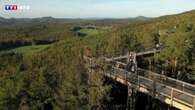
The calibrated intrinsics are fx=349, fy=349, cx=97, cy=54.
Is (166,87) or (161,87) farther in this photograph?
(161,87)

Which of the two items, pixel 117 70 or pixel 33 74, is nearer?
pixel 117 70

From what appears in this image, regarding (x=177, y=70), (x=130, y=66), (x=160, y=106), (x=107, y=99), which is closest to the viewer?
(x=107, y=99)

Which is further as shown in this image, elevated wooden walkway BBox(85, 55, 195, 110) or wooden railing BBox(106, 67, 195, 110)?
elevated wooden walkway BBox(85, 55, 195, 110)

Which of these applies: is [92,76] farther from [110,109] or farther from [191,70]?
[191,70]

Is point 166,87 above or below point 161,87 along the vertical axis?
above

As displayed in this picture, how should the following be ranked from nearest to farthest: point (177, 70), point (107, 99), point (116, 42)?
point (107, 99) < point (177, 70) < point (116, 42)

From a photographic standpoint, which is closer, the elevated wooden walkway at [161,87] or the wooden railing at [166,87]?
the wooden railing at [166,87]

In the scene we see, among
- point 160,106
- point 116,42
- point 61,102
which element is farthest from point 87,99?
point 116,42

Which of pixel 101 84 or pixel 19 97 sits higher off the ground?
pixel 101 84

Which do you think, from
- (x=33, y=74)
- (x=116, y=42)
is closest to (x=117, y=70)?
(x=33, y=74)
